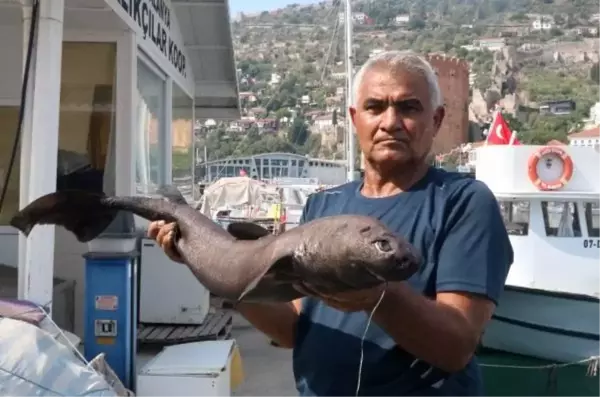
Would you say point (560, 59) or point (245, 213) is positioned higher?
point (560, 59)

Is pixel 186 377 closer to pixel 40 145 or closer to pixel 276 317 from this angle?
pixel 40 145

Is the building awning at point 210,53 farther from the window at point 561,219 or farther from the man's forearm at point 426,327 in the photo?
the man's forearm at point 426,327

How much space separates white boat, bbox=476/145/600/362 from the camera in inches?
391

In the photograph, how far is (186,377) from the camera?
5.31 m

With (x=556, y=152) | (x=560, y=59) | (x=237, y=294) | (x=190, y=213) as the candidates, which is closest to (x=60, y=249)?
(x=190, y=213)

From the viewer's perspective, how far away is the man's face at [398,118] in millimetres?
2232

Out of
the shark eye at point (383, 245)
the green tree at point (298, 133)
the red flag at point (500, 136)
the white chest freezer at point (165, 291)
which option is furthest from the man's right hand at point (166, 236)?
the green tree at point (298, 133)

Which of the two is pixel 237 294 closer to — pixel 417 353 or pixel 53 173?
pixel 417 353

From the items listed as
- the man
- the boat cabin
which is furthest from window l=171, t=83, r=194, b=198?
the man

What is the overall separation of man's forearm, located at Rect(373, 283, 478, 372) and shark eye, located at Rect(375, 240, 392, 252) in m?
0.23

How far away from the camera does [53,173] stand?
511 centimetres

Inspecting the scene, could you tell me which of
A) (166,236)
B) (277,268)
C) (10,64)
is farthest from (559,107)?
(277,268)

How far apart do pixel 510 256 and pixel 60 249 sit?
5710 mm

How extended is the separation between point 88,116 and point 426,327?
6.09 m
